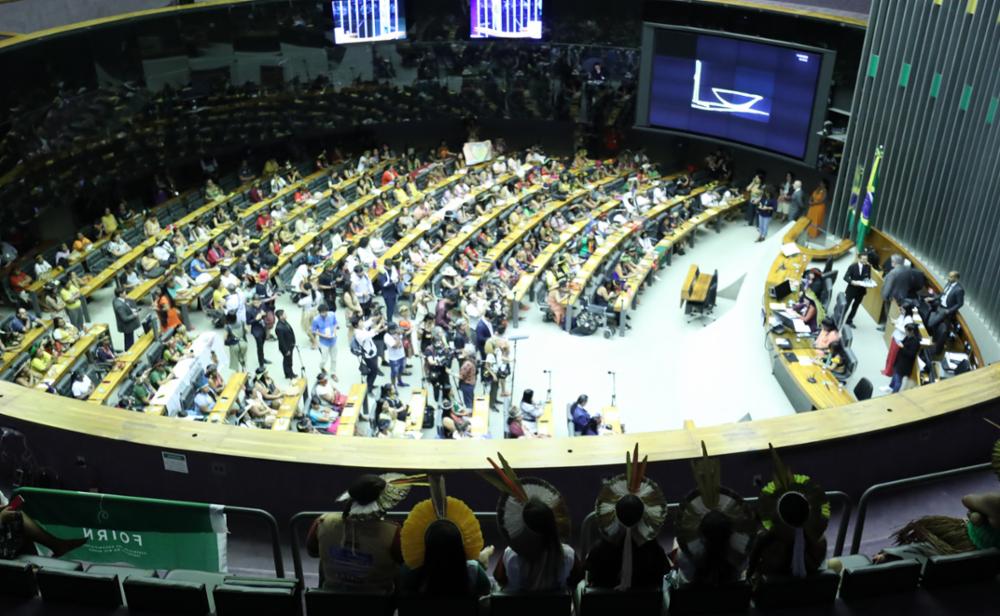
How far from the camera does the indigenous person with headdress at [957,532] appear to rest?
15.1 ft

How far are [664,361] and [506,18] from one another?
435 inches

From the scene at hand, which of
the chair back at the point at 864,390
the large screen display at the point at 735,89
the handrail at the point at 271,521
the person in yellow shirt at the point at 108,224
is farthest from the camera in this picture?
the large screen display at the point at 735,89

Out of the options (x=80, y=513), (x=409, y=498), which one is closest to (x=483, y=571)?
(x=409, y=498)

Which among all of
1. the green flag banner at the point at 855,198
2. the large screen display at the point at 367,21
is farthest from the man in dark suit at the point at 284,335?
the large screen display at the point at 367,21

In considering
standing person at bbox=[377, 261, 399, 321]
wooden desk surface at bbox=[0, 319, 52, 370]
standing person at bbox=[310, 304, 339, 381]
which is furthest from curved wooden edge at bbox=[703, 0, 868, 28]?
wooden desk surface at bbox=[0, 319, 52, 370]

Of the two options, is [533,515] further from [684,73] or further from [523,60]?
[523,60]

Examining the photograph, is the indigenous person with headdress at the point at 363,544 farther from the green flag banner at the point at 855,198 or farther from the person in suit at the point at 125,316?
the green flag banner at the point at 855,198

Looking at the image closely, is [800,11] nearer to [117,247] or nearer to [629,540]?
[117,247]

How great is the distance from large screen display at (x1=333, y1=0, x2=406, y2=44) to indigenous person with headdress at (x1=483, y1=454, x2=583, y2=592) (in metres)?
18.5

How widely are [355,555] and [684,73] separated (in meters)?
17.8

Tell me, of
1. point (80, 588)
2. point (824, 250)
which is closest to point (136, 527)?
point (80, 588)

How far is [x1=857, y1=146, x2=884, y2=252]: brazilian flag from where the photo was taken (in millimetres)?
15586

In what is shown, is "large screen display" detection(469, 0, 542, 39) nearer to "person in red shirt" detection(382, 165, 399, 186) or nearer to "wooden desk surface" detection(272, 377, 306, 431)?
"person in red shirt" detection(382, 165, 399, 186)

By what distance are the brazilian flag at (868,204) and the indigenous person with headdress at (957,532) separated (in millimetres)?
11446
